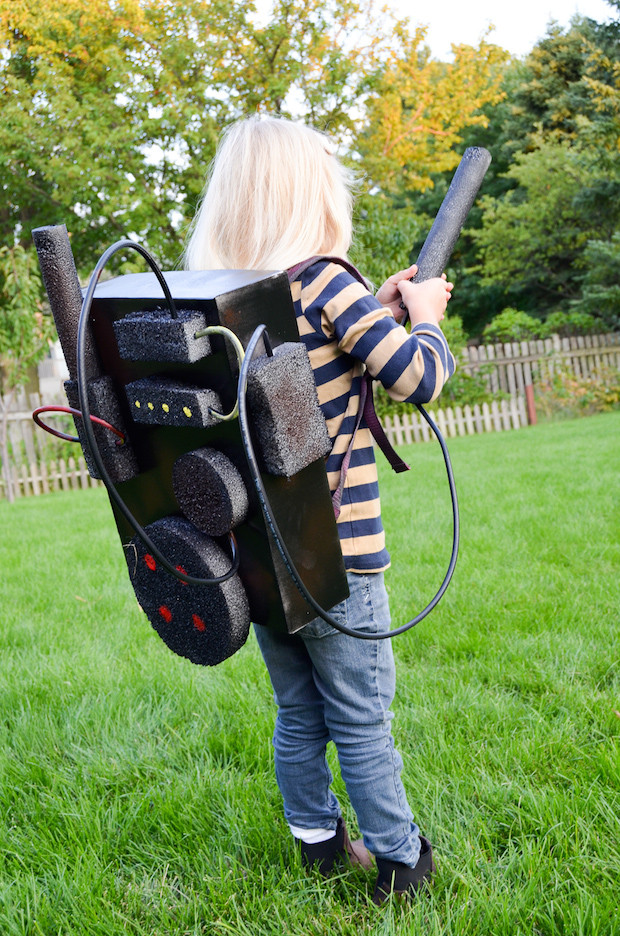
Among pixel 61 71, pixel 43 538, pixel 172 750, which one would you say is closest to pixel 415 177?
pixel 61 71

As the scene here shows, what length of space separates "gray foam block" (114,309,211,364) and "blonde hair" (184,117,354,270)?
0.34 metres

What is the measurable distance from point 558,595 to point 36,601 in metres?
2.44

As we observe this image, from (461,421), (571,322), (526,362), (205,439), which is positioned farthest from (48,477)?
(571,322)

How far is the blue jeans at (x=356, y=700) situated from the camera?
1.46 meters

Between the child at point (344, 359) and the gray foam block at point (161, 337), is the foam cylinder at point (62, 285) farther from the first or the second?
the child at point (344, 359)

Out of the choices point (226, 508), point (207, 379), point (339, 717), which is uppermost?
point (207, 379)

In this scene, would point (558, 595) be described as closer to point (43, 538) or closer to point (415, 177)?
point (43, 538)

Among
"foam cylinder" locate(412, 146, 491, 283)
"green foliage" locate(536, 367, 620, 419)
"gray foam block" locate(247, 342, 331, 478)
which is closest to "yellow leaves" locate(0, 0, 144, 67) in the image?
"green foliage" locate(536, 367, 620, 419)

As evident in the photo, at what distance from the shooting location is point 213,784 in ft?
6.46

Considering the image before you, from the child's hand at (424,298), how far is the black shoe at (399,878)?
1083 mm

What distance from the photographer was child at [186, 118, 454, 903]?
1337 mm

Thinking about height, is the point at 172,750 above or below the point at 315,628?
below

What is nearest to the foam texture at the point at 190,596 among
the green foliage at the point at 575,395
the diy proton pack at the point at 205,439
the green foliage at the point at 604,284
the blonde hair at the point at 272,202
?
the diy proton pack at the point at 205,439

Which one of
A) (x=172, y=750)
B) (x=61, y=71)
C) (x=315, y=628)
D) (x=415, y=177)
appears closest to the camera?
(x=315, y=628)
